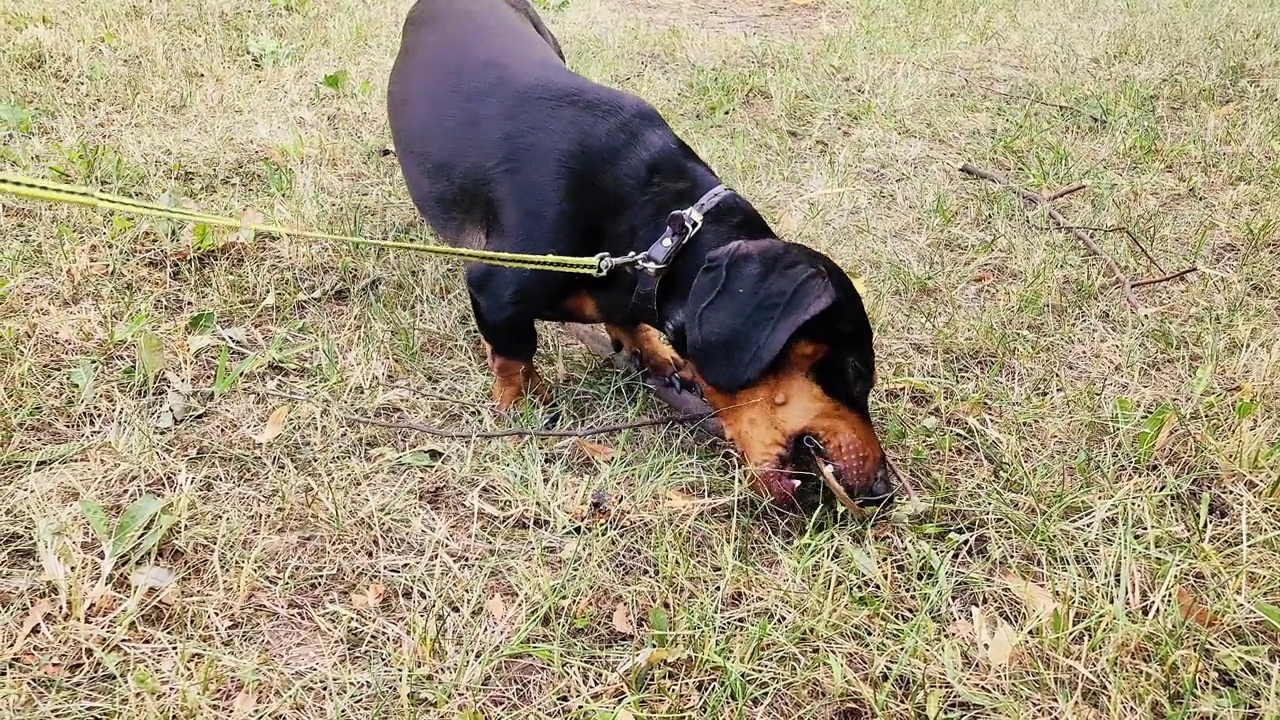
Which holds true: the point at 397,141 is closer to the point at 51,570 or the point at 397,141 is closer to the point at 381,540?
the point at 381,540

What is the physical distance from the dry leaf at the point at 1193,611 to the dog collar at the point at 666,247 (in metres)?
1.46

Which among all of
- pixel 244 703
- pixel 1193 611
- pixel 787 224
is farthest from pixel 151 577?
pixel 787 224

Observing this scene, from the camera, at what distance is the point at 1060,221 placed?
12.2 ft

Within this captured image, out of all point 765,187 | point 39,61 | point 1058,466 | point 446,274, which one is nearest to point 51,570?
point 446,274

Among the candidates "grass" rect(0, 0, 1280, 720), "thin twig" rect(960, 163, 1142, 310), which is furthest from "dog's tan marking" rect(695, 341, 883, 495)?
"thin twig" rect(960, 163, 1142, 310)

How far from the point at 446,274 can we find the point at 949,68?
149 inches

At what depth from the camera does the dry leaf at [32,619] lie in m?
1.84

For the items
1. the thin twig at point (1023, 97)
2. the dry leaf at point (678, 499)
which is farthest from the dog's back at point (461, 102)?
the thin twig at point (1023, 97)

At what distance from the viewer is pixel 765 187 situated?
409cm

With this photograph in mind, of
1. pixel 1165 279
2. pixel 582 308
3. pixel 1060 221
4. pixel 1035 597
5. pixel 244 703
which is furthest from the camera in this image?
pixel 1060 221

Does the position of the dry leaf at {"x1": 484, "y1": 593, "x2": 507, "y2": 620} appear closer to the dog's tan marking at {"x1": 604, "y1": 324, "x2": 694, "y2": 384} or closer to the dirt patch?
the dog's tan marking at {"x1": 604, "y1": 324, "x2": 694, "y2": 384}

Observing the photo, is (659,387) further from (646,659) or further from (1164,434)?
(1164,434)

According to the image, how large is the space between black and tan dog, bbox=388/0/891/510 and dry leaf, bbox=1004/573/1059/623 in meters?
0.37

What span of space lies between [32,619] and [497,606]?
101cm
